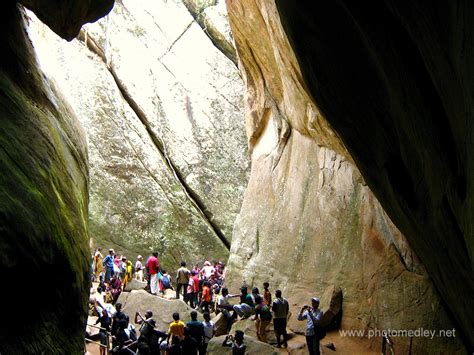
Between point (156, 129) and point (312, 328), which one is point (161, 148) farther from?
point (312, 328)

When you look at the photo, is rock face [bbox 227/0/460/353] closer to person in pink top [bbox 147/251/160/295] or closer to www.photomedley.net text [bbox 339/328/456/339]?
www.photomedley.net text [bbox 339/328/456/339]

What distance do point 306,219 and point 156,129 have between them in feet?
45.6

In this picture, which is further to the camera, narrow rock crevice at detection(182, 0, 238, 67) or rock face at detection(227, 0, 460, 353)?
narrow rock crevice at detection(182, 0, 238, 67)

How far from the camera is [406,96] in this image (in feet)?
22.6

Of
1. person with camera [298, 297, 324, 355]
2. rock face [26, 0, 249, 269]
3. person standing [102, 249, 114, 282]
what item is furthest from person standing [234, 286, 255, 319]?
rock face [26, 0, 249, 269]

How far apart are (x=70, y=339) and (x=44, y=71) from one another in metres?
4.94

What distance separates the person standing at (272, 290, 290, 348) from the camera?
11.2 meters

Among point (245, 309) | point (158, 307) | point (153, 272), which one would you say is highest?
point (245, 309)

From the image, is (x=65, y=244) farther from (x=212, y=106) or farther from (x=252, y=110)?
(x=212, y=106)

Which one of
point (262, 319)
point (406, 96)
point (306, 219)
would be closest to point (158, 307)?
point (262, 319)

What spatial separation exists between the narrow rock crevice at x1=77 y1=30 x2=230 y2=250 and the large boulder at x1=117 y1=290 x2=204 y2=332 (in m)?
11.5

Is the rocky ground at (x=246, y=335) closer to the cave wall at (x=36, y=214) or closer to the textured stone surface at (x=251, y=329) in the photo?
the textured stone surface at (x=251, y=329)

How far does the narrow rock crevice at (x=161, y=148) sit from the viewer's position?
1034 inches

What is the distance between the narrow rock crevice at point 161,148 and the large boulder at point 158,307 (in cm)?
1146
